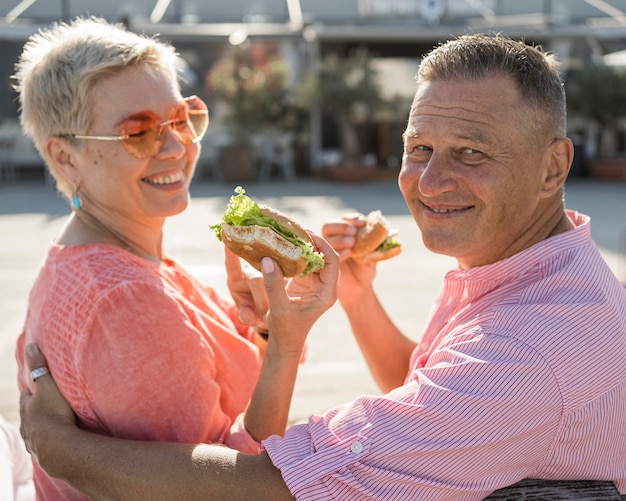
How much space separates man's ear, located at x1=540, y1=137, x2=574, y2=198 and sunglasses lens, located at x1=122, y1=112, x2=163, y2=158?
1357 millimetres

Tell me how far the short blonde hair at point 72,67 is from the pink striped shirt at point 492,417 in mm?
1368

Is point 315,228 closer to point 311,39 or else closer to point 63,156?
point 311,39

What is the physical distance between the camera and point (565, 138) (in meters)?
2.30

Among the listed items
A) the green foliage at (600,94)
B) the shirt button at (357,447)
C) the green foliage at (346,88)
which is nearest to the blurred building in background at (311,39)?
the green foliage at (346,88)

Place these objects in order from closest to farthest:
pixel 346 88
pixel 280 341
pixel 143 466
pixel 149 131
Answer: pixel 143 466, pixel 280 341, pixel 149 131, pixel 346 88

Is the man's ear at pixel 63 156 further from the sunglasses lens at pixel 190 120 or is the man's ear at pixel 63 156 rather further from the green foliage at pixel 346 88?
the green foliage at pixel 346 88

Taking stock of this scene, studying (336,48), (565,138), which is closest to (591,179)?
(336,48)

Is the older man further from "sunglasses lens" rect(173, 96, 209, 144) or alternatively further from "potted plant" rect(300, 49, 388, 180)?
"potted plant" rect(300, 49, 388, 180)

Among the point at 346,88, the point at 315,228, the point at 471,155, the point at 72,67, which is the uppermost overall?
the point at 72,67

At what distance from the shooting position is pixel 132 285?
224 centimetres

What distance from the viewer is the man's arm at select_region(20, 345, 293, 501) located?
191 centimetres

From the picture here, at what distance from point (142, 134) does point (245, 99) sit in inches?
605

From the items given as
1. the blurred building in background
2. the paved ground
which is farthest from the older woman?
the blurred building in background

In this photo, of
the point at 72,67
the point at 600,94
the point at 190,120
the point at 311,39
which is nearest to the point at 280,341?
the point at 190,120
